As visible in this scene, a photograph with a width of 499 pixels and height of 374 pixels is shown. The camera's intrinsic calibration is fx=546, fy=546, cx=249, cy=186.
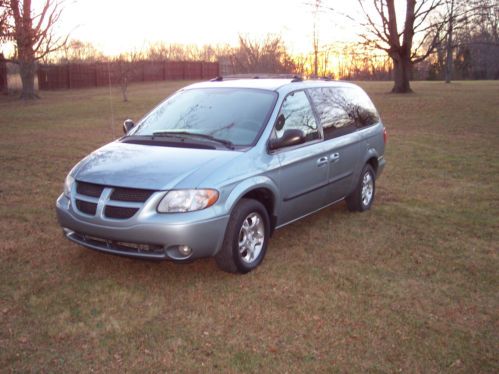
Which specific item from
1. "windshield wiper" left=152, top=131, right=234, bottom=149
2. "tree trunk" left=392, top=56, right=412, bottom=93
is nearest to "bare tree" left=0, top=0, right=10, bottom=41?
"windshield wiper" left=152, top=131, right=234, bottom=149

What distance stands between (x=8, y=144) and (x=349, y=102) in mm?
9875

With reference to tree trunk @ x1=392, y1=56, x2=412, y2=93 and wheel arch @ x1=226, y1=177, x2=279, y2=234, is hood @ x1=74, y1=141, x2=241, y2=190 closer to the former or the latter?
wheel arch @ x1=226, y1=177, x2=279, y2=234

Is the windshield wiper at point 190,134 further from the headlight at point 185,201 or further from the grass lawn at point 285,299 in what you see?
the grass lawn at point 285,299

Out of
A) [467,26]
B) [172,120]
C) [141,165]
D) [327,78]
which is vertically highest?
[467,26]

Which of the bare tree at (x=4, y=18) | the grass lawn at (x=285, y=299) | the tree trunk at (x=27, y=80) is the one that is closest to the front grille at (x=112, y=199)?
the grass lawn at (x=285, y=299)

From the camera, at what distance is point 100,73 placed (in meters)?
46.4

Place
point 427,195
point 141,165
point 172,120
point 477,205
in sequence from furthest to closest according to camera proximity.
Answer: point 427,195 < point 477,205 < point 172,120 < point 141,165

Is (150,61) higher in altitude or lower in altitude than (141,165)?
higher

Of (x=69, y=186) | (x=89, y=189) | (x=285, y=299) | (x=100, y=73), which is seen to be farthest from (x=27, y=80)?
(x=285, y=299)

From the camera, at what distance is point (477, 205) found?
7695 millimetres

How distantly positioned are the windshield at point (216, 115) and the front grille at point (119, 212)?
4.03ft

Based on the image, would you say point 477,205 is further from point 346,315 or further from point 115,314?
point 115,314

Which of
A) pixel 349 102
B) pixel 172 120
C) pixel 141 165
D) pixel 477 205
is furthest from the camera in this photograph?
pixel 477 205

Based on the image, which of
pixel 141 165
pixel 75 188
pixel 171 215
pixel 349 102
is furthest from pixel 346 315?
pixel 349 102
